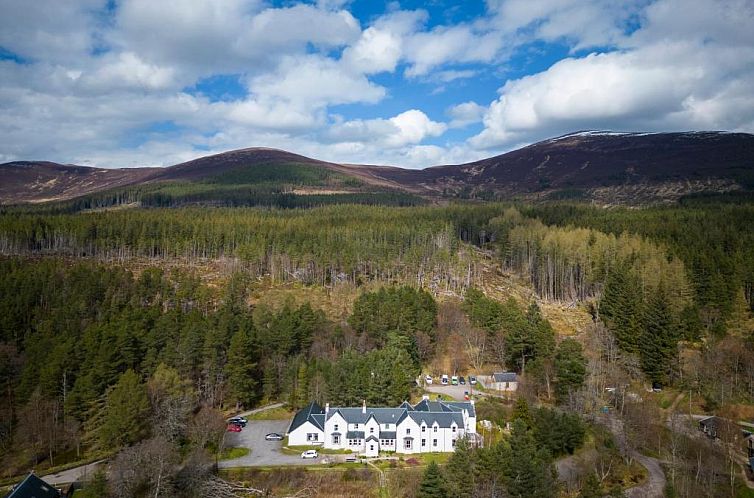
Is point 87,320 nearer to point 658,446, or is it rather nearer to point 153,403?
point 153,403

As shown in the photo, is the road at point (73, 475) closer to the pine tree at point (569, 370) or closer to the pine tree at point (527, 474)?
the pine tree at point (527, 474)

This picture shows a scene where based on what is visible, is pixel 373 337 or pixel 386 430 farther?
pixel 373 337

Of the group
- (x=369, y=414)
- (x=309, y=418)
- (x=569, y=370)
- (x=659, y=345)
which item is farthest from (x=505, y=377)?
(x=309, y=418)

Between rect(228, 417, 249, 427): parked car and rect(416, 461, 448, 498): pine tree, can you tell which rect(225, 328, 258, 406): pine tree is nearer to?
rect(228, 417, 249, 427): parked car

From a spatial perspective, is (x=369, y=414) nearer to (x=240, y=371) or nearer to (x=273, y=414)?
(x=273, y=414)

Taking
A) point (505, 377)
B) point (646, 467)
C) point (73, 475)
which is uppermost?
point (73, 475)

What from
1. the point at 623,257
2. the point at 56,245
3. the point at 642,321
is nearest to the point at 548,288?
the point at 623,257

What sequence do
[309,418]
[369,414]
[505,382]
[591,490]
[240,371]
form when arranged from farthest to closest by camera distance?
[505,382] < [240,371] < [369,414] < [309,418] < [591,490]
